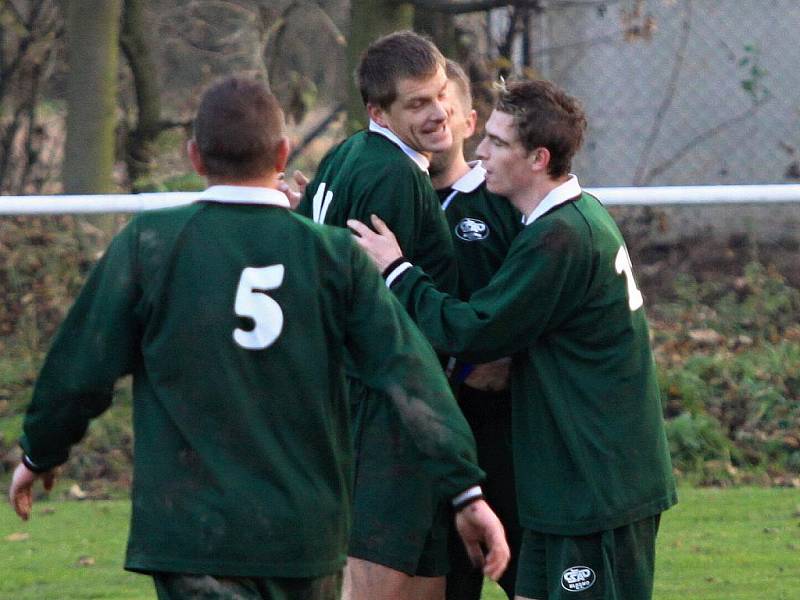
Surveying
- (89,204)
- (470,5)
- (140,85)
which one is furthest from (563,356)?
(140,85)

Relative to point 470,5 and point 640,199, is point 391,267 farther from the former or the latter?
point 470,5

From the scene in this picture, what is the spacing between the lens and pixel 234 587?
332cm

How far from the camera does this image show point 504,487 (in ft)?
15.3

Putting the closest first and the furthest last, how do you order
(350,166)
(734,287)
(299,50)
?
1. (350,166)
2. (734,287)
3. (299,50)

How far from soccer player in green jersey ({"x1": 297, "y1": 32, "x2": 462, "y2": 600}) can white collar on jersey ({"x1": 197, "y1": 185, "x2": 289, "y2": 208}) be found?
1.00m

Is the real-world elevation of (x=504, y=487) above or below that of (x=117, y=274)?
below

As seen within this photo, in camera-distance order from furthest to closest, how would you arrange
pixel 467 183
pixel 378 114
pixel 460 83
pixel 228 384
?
pixel 460 83 < pixel 467 183 < pixel 378 114 < pixel 228 384

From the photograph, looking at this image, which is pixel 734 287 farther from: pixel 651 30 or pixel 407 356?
pixel 407 356

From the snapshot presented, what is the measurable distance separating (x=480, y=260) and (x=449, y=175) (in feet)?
1.04

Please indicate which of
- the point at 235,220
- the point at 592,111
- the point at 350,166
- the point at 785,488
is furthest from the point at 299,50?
the point at 235,220

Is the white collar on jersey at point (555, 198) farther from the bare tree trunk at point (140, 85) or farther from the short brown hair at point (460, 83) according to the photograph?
the bare tree trunk at point (140, 85)

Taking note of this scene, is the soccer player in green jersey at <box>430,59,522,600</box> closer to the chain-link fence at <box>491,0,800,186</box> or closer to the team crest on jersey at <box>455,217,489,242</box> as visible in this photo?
the team crest on jersey at <box>455,217,489,242</box>

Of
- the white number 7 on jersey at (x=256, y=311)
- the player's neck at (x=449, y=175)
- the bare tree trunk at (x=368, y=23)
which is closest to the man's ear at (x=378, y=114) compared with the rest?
the player's neck at (x=449, y=175)

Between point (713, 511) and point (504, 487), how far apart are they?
8.91ft
